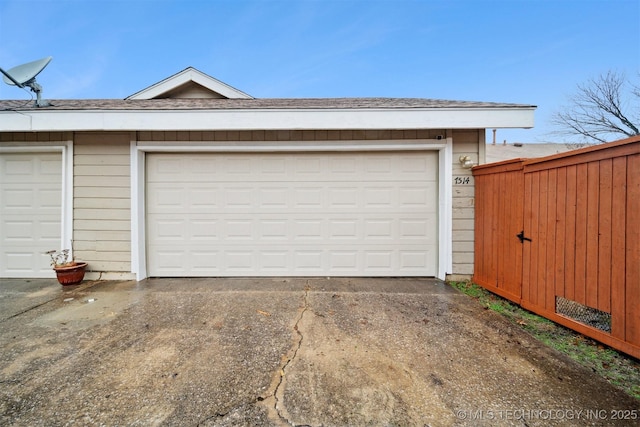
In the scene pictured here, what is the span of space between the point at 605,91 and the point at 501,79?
4.19 m

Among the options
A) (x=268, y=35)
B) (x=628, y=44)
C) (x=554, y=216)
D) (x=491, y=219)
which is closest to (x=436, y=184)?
(x=491, y=219)

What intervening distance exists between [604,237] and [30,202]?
25.9ft

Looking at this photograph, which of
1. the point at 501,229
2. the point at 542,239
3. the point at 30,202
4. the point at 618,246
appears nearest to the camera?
the point at 618,246

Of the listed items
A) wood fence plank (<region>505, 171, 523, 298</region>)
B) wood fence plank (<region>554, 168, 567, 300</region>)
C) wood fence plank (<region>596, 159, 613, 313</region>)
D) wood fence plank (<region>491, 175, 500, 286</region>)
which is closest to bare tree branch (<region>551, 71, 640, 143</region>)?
wood fence plank (<region>491, 175, 500, 286</region>)

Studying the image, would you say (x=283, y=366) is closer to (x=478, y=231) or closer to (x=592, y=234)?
(x=592, y=234)

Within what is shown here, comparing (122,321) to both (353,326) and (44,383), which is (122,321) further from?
(353,326)

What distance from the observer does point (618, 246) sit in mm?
2287

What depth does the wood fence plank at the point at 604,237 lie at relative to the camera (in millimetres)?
2354

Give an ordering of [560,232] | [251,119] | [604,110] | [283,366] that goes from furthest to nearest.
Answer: [604,110], [251,119], [560,232], [283,366]

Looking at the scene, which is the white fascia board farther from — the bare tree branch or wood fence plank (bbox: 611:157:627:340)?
the bare tree branch

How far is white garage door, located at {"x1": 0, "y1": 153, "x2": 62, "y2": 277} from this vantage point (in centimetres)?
443

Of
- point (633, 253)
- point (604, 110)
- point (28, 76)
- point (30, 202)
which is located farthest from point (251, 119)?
point (604, 110)

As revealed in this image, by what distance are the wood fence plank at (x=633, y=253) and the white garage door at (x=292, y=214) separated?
7.71ft

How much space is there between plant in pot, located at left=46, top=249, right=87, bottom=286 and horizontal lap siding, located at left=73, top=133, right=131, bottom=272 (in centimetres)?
21
